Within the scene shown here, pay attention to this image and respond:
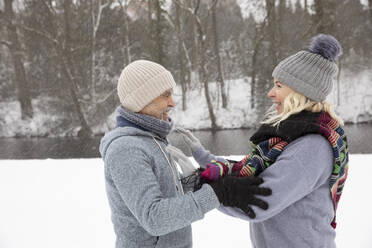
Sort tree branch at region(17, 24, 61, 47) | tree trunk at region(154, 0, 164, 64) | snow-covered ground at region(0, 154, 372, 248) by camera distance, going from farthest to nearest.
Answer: tree branch at region(17, 24, 61, 47)
tree trunk at region(154, 0, 164, 64)
snow-covered ground at region(0, 154, 372, 248)

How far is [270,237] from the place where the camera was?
1.08 m

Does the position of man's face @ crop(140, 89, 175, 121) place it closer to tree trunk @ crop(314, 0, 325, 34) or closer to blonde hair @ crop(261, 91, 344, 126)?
blonde hair @ crop(261, 91, 344, 126)

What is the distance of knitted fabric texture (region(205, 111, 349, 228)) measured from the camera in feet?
3.10

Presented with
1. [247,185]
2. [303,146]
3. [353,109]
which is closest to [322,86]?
[303,146]

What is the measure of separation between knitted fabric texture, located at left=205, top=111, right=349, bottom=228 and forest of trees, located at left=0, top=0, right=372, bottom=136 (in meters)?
2.89

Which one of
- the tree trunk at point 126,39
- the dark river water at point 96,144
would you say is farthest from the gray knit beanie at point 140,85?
the tree trunk at point 126,39

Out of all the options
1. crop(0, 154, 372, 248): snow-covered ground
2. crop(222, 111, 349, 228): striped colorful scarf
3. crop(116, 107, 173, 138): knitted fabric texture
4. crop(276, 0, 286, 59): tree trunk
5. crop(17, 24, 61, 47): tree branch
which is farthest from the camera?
crop(17, 24, 61, 47): tree branch

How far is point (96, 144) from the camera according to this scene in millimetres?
4344

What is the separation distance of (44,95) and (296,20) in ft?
13.4

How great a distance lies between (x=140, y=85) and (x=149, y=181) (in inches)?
15.9

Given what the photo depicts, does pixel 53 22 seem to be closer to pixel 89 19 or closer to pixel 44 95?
pixel 89 19

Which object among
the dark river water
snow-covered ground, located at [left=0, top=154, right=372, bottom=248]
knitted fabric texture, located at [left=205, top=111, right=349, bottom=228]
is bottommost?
snow-covered ground, located at [left=0, top=154, right=372, bottom=248]

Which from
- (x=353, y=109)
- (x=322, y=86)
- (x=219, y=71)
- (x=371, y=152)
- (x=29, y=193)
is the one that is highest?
(x=322, y=86)

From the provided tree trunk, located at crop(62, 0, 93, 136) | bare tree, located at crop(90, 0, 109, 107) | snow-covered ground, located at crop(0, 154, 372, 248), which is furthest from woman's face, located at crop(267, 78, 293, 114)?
tree trunk, located at crop(62, 0, 93, 136)
